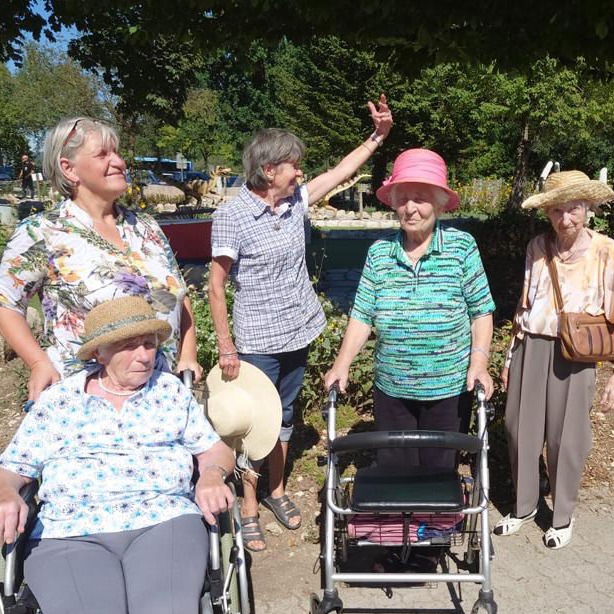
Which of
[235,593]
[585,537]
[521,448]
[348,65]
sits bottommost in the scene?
[585,537]

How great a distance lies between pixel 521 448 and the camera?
3.27 metres

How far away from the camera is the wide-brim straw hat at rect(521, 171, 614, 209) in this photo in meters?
2.86

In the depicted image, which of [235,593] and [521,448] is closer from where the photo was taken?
[235,593]

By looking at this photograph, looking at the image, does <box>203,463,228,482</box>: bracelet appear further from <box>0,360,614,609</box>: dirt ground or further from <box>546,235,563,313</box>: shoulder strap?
<box>546,235,563,313</box>: shoulder strap

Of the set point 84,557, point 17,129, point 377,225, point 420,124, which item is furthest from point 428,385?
point 17,129

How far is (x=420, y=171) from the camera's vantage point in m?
2.64

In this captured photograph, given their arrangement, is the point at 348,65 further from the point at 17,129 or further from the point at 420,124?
the point at 17,129

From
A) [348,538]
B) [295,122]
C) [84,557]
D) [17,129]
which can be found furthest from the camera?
[17,129]

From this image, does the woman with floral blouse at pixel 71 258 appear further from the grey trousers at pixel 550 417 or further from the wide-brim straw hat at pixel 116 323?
the grey trousers at pixel 550 417

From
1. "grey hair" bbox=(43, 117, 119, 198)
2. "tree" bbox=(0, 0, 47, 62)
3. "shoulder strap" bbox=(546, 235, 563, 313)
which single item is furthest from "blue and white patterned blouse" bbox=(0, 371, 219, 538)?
"tree" bbox=(0, 0, 47, 62)

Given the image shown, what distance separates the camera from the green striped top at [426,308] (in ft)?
9.05

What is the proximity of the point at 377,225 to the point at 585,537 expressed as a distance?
611 inches

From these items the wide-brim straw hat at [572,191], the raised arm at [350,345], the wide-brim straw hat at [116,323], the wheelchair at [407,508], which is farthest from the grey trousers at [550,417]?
the wide-brim straw hat at [116,323]

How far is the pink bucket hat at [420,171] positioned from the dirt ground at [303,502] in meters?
1.91
